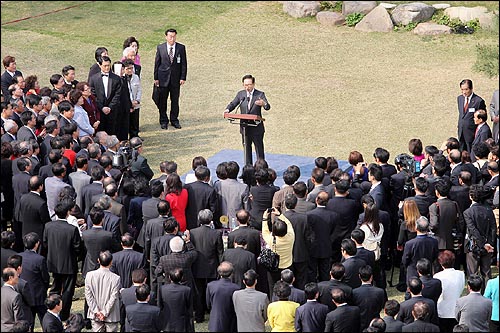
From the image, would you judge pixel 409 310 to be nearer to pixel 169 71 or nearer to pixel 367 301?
pixel 367 301

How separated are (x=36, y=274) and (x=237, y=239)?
→ 244 cm

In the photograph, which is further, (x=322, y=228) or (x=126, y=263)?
(x=322, y=228)

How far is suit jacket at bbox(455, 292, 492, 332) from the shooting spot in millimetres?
11711

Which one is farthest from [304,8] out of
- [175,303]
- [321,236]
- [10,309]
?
[10,309]

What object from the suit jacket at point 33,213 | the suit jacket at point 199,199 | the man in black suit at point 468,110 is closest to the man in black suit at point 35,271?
the suit jacket at point 33,213

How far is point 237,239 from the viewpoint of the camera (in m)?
12.3

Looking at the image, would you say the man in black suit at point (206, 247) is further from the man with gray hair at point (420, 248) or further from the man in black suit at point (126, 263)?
the man with gray hair at point (420, 248)

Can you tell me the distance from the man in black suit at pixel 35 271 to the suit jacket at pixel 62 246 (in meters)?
0.52

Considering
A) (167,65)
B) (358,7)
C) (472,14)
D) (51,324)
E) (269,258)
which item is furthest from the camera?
(358,7)

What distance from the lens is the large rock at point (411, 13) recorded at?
2498 centimetres

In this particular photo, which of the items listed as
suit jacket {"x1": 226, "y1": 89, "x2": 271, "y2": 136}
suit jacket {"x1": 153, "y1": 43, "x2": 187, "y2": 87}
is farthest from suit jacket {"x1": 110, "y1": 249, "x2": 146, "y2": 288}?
suit jacket {"x1": 153, "y1": 43, "x2": 187, "y2": 87}

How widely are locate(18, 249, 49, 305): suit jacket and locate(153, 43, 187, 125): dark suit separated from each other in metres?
7.62

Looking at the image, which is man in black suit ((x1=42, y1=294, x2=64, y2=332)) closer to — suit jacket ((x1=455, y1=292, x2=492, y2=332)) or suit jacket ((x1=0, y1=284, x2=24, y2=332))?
suit jacket ((x1=0, y1=284, x2=24, y2=332))

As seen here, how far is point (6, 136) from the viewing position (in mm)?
15172
